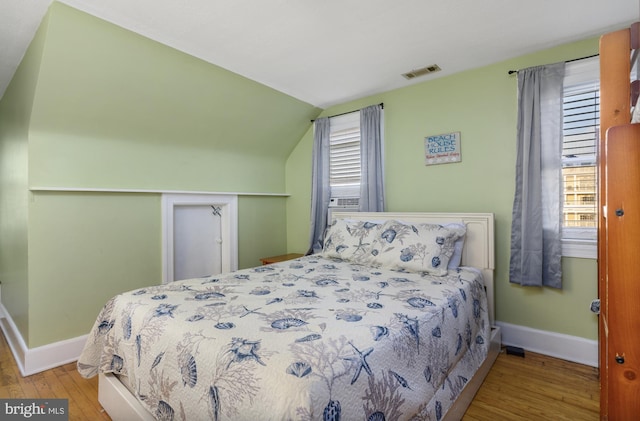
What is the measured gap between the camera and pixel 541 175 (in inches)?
88.0

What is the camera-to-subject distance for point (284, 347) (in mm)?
996

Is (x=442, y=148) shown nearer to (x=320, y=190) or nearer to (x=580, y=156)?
(x=580, y=156)

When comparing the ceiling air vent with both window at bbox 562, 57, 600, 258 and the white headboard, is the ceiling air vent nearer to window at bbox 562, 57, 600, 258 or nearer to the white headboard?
window at bbox 562, 57, 600, 258

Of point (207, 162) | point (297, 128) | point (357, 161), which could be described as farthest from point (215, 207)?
point (357, 161)

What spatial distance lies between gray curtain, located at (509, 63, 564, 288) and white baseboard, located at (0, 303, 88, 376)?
3.45m

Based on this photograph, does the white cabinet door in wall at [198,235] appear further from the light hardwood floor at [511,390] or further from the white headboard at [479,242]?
the white headboard at [479,242]

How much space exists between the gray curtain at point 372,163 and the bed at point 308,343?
0.83 metres

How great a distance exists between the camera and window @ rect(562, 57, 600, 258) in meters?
2.11

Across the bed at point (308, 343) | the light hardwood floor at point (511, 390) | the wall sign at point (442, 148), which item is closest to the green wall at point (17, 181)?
the light hardwood floor at point (511, 390)

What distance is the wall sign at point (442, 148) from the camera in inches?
104

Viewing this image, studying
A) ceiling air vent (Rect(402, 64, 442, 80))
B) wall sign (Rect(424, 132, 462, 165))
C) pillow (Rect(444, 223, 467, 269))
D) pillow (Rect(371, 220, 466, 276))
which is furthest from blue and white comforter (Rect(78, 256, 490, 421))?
ceiling air vent (Rect(402, 64, 442, 80))

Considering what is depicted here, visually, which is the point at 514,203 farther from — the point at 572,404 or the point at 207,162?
the point at 207,162

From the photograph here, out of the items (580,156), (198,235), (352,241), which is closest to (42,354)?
(198,235)

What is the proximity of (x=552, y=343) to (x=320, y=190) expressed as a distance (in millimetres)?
2439
